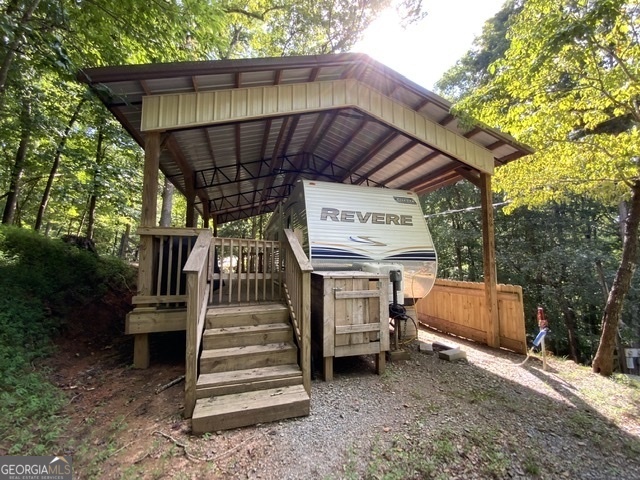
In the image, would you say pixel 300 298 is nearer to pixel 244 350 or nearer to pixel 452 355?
pixel 244 350

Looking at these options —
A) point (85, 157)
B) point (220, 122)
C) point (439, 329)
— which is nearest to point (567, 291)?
point (439, 329)

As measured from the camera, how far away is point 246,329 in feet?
10.9

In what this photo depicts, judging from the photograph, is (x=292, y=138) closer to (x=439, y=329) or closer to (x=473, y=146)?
(x=473, y=146)

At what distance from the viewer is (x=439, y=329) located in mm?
6996

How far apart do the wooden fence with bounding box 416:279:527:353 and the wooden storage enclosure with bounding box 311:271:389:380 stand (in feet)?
9.39

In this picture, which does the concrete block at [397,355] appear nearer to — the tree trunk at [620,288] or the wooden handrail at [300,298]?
the wooden handrail at [300,298]

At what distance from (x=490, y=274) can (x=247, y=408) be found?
15.7 feet

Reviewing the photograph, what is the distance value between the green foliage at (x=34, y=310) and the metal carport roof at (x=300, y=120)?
109 inches

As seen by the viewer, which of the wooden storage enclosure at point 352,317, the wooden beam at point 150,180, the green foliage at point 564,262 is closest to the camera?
the wooden storage enclosure at point 352,317

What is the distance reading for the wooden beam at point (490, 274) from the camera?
5375mm

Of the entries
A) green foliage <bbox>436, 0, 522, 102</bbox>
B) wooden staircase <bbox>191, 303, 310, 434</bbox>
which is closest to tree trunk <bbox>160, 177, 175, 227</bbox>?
wooden staircase <bbox>191, 303, 310, 434</bbox>

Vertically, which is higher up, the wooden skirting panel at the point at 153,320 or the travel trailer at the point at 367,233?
the travel trailer at the point at 367,233

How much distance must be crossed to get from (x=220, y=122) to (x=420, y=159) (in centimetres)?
431

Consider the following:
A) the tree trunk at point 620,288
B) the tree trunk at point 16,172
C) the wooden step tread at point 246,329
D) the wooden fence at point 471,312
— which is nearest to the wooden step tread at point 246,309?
the wooden step tread at point 246,329
